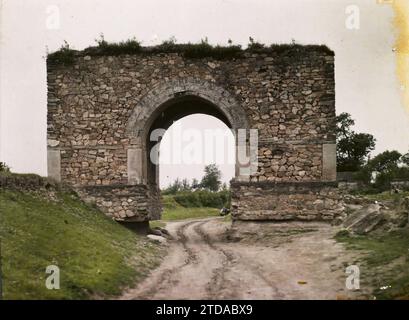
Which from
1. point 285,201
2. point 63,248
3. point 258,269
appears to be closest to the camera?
point 63,248

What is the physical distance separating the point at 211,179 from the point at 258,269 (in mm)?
51845

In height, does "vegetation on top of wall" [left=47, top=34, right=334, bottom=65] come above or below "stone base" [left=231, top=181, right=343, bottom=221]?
above

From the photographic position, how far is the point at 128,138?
16.3 metres

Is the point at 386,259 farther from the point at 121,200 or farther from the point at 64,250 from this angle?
the point at 121,200

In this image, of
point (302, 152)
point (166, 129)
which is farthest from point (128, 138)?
point (302, 152)

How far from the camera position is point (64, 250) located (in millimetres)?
9984

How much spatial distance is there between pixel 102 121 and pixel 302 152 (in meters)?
6.29

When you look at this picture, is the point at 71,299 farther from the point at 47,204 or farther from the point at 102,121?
the point at 102,121

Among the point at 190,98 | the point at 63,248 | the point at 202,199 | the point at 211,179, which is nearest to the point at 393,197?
the point at 190,98

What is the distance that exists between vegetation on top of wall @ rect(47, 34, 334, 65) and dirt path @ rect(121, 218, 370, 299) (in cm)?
537

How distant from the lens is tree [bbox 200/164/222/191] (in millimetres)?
62500

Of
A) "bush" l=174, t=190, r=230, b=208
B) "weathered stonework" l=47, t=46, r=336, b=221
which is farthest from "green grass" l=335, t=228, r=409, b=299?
"bush" l=174, t=190, r=230, b=208

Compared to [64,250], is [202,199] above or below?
below

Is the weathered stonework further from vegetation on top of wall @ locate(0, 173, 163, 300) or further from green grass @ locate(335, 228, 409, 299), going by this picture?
green grass @ locate(335, 228, 409, 299)
